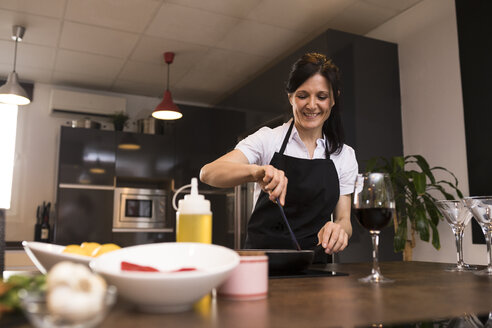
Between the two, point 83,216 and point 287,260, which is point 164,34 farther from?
point 287,260

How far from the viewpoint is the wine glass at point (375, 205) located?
36.4 inches

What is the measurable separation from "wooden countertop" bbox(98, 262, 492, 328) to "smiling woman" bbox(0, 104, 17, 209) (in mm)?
4511

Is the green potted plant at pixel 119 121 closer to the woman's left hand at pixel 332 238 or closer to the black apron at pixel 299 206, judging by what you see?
the black apron at pixel 299 206

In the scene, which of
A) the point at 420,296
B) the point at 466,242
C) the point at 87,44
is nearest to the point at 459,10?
the point at 466,242

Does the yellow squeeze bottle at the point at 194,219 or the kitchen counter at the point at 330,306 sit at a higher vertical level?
the yellow squeeze bottle at the point at 194,219

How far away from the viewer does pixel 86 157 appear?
4328 millimetres

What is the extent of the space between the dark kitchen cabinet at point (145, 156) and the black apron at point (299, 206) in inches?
118

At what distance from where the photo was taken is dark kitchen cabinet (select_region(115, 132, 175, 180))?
4.49 meters

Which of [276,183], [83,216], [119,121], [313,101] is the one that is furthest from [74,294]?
[119,121]

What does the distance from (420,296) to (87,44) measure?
12.1 ft

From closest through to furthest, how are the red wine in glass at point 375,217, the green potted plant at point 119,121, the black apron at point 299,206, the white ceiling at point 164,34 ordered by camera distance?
the red wine in glass at point 375,217
the black apron at point 299,206
the white ceiling at point 164,34
the green potted plant at point 119,121

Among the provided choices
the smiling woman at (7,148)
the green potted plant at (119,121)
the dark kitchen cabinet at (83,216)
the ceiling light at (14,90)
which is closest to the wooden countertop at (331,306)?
the ceiling light at (14,90)

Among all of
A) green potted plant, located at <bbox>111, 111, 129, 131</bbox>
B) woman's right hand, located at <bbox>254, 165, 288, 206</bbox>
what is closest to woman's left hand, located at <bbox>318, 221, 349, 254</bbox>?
woman's right hand, located at <bbox>254, 165, 288, 206</bbox>

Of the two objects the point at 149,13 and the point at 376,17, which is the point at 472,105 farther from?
the point at 149,13
